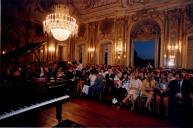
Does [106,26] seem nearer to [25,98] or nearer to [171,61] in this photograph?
[171,61]

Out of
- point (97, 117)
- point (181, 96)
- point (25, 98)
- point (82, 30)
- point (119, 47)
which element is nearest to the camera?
point (25, 98)

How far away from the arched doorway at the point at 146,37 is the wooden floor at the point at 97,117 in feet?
21.0

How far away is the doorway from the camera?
10.9m

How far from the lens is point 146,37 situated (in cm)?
1065

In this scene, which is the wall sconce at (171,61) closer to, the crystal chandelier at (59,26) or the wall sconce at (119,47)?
the wall sconce at (119,47)

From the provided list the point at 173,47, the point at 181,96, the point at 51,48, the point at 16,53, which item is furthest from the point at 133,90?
the point at 51,48

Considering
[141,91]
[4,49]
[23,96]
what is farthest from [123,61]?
[23,96]

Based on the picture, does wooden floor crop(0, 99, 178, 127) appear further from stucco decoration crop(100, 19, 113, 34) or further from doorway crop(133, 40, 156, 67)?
stucco decoration crop(100, 19, 113, 34)

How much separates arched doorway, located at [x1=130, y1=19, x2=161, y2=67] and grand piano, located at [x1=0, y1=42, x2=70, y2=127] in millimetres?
8343

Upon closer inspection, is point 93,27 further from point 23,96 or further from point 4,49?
point 23,96

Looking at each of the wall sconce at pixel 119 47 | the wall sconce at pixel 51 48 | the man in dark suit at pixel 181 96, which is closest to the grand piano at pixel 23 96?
the man in dark suit at pixel 181 96

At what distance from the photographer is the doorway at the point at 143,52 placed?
10883 mm

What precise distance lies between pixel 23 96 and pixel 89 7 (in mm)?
10715

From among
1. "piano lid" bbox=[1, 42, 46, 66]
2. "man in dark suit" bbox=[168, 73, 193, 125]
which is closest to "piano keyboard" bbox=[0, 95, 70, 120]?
"piano lid" bbox=[1, 42, 46, 66]
